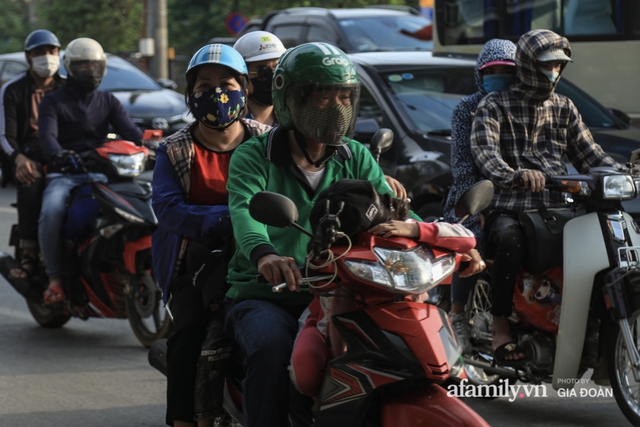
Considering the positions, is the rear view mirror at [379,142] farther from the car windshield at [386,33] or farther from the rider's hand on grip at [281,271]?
the car windshield at [386,33]

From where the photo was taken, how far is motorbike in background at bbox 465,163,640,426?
505 cm

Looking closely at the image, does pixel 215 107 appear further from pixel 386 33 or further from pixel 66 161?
pixel 386 33

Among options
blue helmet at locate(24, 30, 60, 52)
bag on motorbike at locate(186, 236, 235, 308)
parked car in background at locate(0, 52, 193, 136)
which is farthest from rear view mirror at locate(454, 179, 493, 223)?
parked car in background at locate(0, 52, 193, 136)

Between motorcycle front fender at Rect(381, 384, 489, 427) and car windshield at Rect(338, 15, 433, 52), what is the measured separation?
10334 millimetres

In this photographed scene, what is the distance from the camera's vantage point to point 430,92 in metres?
8.54

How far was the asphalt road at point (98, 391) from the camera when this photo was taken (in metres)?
5.63

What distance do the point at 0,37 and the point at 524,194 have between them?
3849cm

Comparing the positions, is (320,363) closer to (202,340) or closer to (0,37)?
(202,340)

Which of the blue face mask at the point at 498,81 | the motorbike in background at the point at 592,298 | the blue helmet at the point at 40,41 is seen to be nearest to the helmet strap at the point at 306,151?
the motorbike in background at the point at 592,298

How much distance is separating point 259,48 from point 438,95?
277 cm

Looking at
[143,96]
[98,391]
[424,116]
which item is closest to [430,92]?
[424,116]

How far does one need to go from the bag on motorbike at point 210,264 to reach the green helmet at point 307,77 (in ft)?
2.25

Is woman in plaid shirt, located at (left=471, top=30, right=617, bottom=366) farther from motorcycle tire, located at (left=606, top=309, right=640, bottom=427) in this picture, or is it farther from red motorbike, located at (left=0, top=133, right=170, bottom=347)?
red motorbike, located at (left=0, top=133, right=170, bottom=347)

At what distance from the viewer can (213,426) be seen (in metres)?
4.24
